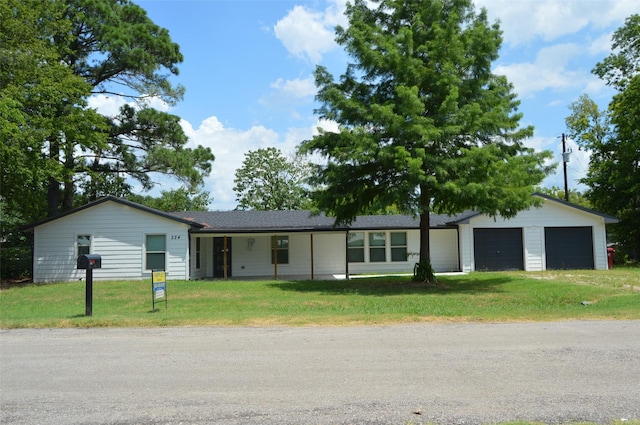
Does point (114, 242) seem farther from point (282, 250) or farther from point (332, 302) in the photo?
point (332, 302)

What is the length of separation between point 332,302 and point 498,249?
13115 mm

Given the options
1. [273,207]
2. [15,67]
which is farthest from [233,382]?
[273,207]

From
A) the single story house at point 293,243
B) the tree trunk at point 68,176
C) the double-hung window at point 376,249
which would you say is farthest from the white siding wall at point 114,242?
the double-hung window at point 376,249

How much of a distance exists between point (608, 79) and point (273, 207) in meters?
26.9

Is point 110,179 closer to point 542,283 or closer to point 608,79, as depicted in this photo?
point 542,283

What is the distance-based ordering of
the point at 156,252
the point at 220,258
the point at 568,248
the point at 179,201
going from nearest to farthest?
1. the point at 156,252
2. the point at 568,248
3. the point at 220,258
4. the point at 179,201

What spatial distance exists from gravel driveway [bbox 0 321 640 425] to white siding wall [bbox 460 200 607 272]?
572 inches

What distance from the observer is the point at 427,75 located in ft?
54.3

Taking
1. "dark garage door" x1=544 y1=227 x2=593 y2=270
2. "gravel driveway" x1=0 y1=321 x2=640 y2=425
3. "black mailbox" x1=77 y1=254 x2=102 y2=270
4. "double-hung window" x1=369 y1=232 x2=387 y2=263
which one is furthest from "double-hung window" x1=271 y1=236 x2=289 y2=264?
"gravel driveway" x1=0 y1=321 x2=640 y2=425

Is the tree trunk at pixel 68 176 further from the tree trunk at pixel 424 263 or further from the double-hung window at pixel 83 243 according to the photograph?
the tree trunk at pixel 424 263

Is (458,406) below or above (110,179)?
below

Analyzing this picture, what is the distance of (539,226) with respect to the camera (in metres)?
23.9

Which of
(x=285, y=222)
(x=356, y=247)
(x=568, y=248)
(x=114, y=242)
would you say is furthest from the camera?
(x=356, y=247)

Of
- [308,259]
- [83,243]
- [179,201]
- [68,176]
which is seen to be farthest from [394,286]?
[179,201]
